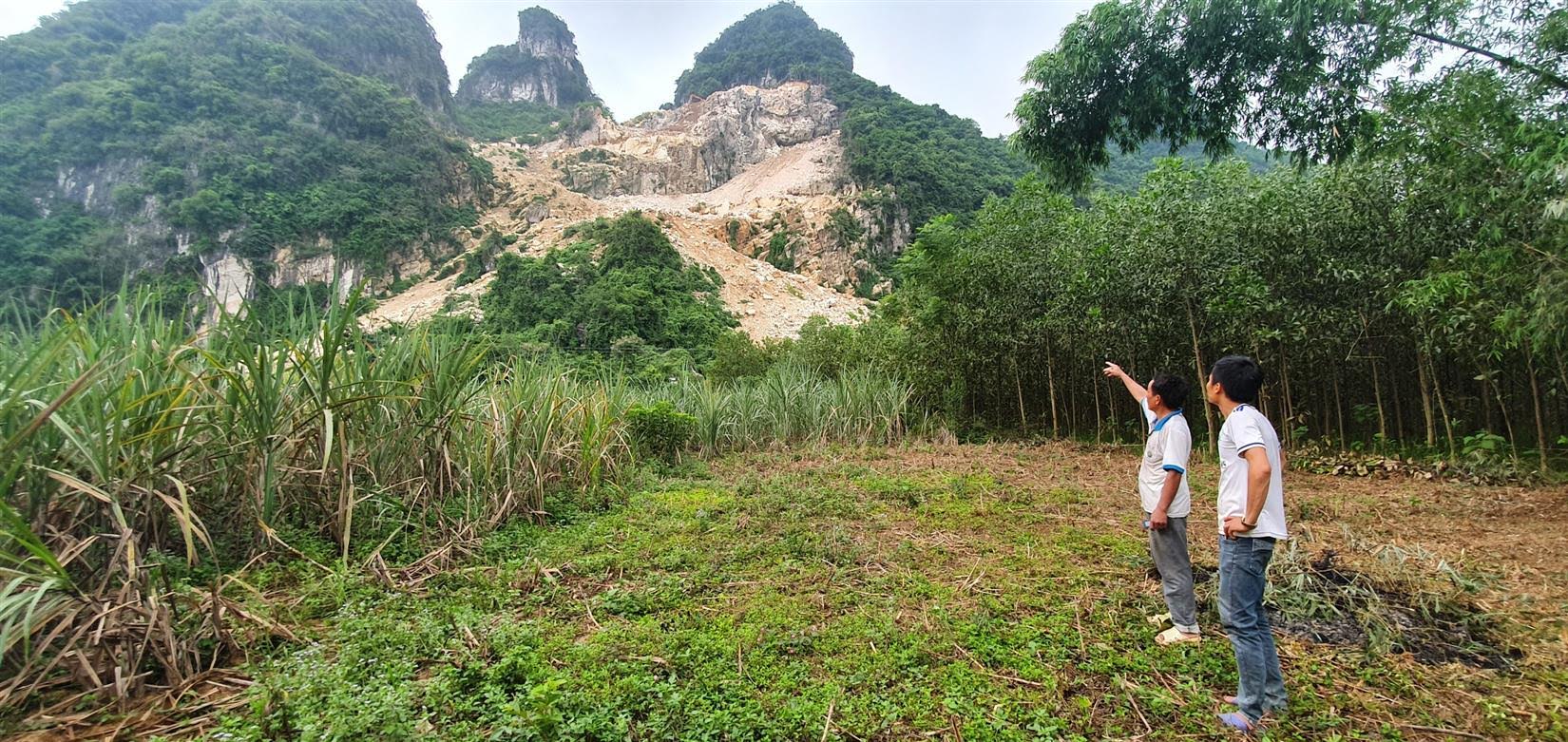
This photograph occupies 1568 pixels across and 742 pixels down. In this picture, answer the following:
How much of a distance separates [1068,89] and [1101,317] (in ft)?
11.4

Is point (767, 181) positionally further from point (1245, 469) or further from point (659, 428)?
point (1245, 469)

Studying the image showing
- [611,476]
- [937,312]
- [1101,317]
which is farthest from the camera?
[937,312]

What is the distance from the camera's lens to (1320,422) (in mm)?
7621

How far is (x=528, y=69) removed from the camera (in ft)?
279

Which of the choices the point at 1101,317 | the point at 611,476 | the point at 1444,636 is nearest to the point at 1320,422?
the point at 1101,317

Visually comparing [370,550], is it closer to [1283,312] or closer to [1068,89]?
[1068,89]

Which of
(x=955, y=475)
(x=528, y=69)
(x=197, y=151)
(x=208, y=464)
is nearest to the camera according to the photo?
(x=208, y=464)

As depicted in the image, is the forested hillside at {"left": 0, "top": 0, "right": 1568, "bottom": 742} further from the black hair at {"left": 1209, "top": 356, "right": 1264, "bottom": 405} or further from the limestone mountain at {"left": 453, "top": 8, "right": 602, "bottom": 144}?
the limestone mountain at {"left": 453, "top": 8, "right": 602, "bottom": 144}

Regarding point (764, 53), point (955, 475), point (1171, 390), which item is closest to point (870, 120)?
point (764, 53)

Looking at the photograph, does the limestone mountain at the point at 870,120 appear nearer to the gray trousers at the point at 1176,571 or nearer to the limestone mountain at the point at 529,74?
the limestone mountain at the point at 529,74

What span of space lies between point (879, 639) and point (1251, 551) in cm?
126

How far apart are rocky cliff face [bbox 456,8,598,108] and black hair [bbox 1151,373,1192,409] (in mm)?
96103

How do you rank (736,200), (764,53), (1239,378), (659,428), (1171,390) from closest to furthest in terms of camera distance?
(1239,378) → (1171,390) → (659,428) → (736,200) → (764,53)

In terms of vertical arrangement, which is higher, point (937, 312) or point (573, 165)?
point (573, 165)
